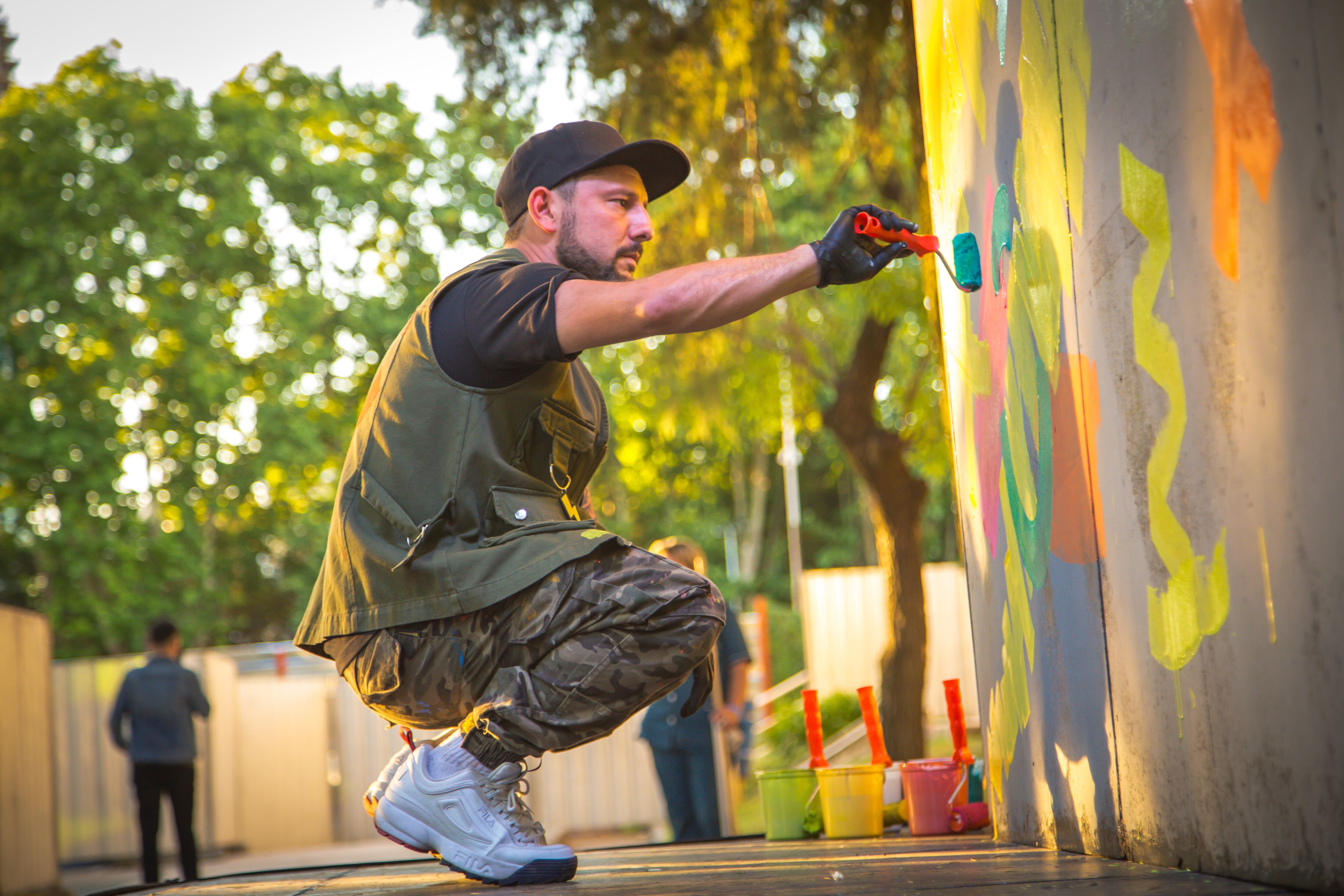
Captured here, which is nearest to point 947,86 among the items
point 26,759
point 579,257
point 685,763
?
point 579,257

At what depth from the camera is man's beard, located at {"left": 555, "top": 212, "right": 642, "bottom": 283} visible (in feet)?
9.04

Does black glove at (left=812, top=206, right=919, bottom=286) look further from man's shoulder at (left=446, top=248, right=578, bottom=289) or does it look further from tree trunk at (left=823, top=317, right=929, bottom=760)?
tree trunk at (left=823, top=317, right=929, bottom=760)

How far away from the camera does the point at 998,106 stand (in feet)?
8.95

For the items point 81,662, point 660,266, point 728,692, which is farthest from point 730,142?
point 81,662

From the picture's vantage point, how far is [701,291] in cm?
227

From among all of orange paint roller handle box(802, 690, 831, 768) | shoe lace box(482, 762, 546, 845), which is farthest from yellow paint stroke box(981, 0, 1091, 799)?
shoe lace box(482, 762, 546, 845)

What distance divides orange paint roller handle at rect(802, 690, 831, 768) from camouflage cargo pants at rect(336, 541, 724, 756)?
60.2 inches

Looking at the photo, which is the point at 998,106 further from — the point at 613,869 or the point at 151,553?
the point at 151,553

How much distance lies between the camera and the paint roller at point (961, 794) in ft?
12.3

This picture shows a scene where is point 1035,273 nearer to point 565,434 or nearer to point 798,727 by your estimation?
point 565,434

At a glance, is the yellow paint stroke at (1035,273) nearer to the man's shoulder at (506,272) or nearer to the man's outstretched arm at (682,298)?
the man's outstretched arm at (682,298)

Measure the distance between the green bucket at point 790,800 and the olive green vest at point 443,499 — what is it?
5.63 feet

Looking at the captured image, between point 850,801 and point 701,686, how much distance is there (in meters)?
1.29

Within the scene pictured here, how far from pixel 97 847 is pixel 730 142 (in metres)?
8.71
